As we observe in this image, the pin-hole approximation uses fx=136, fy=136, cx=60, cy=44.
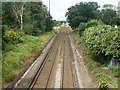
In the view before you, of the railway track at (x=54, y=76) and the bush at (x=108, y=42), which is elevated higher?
the bush at (x=108, y=42)

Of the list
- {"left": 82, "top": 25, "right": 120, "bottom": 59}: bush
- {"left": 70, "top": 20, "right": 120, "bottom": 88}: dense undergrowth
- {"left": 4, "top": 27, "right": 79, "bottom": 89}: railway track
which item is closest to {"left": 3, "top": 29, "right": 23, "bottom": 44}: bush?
{"left": 4, "top": 27, "right": 79, "bottom": 89}: railway track

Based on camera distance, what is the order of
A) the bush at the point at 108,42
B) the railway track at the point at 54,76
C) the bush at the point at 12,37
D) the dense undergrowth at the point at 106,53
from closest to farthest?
the dense undergrowth at the point at 106,53 < the railway track at the point at 54,76 < the bush at the point at 108,42 < the bush at the point at 12,37

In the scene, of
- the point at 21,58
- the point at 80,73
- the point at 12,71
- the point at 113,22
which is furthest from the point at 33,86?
the point at 113,22

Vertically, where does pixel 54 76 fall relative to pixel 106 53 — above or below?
below

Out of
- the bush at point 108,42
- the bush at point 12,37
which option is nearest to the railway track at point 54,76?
the bush at point 108,42

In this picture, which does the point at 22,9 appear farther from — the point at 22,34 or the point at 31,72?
the point at 31,72

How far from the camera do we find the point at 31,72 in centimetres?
1338

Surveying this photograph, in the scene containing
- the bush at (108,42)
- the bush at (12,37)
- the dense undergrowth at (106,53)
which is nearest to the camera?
the dense undergrowth at (106,53)

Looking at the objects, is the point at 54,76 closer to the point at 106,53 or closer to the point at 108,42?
the point at 106,53

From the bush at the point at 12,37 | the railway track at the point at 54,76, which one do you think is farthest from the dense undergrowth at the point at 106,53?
the bush at the point at 12,37

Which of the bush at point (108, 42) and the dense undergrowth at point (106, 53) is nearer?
the dense undergrowth at point (106, 53)

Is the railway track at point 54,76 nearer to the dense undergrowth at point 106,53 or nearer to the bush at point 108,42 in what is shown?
the dense undergrowth at point 106,53

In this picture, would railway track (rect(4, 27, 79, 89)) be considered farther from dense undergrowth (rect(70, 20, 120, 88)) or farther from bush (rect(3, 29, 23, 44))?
bush (rect(3, 29, 23, 44))

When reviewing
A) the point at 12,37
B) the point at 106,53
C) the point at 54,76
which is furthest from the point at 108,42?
the point at 12,37
